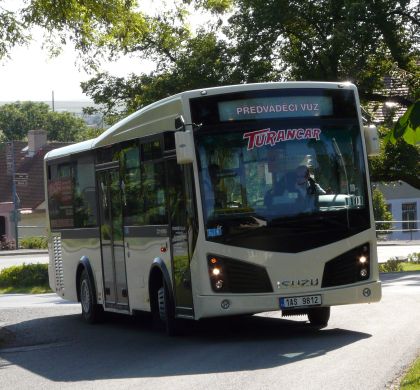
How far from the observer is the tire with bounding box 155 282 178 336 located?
16016mm

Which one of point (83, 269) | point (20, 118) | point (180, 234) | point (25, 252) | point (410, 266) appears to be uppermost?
point (20, 118)

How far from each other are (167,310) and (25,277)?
2136 centimetres

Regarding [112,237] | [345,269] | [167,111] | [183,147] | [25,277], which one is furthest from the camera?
[25,277]

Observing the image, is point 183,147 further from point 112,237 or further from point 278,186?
point 112,237

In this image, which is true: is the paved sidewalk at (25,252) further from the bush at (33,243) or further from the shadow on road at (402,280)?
the shadow on road at (402,280)

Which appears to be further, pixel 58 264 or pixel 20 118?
pixel 20 118

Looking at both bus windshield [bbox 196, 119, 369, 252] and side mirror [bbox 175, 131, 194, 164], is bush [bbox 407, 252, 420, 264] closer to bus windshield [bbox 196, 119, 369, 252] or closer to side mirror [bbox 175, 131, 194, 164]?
bus windshield [bbox 196, 119, 369, 252]

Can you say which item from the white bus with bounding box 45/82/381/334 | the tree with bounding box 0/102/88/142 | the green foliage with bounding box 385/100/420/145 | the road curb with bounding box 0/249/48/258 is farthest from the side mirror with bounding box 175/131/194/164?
the tree with bounding box 0/102/88/142

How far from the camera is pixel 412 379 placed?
1059 cm

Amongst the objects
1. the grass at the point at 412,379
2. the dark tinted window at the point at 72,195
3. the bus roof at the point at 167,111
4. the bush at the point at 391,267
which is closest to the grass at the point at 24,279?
the bush at the point at 391,267

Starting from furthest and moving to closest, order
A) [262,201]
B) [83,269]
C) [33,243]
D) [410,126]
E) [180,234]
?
[33,243] < [83,269] < [180,234] < [262,201] < [410,126]

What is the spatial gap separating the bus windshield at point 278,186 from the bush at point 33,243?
58210 mm

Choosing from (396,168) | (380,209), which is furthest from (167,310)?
(380,209)

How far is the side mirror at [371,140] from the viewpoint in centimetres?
1556
